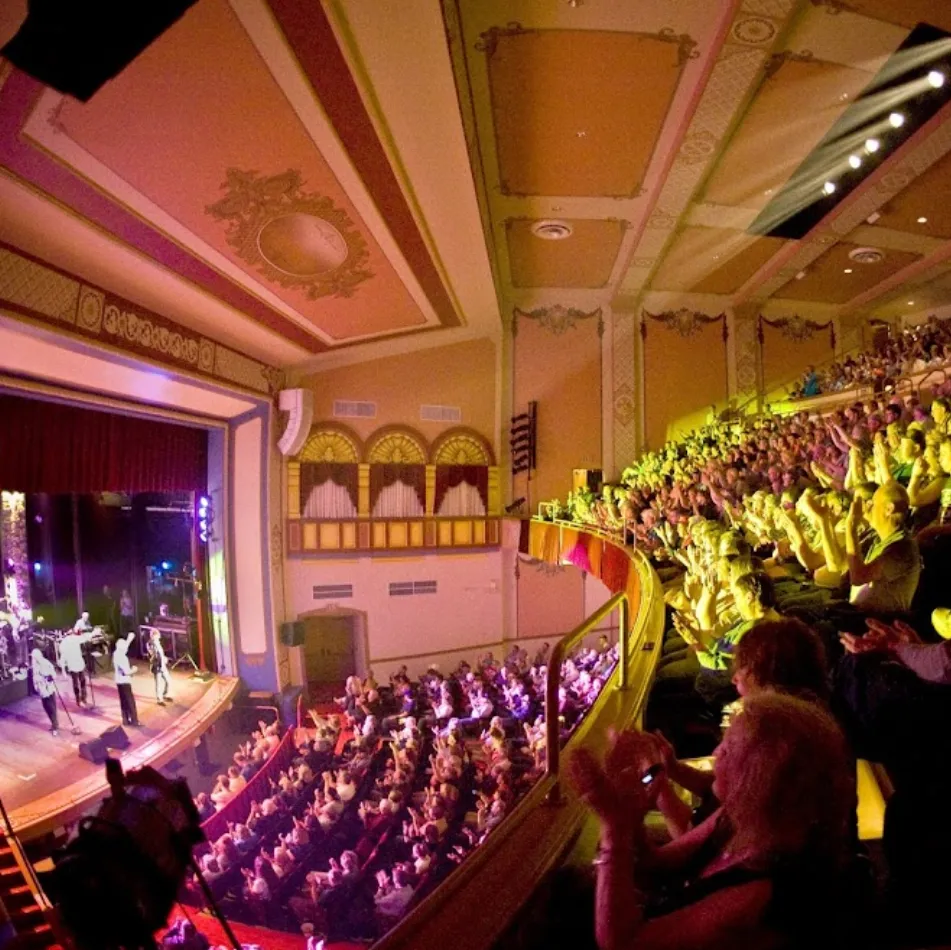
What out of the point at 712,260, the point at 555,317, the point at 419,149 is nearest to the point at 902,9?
the point at 419,149

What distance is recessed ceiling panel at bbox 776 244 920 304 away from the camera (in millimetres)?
10594

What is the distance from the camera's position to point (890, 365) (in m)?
8.65

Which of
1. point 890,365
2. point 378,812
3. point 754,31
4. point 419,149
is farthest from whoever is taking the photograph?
point 890,365

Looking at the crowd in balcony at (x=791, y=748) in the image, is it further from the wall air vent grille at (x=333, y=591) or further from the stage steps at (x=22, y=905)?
the wall air vent grille at (x=333, y=591)

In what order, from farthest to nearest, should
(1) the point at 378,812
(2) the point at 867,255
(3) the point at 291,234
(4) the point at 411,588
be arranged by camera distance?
(4) the point at 411,588 < (2) the point at 867,255 < (3) the point at 291,234 < (1) the point at 378,812

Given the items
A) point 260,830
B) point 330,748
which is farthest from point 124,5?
point 330,748

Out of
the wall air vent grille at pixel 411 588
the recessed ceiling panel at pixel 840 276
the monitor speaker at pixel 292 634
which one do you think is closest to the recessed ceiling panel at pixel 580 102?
the recessed ceiling panel at pixel 840 276

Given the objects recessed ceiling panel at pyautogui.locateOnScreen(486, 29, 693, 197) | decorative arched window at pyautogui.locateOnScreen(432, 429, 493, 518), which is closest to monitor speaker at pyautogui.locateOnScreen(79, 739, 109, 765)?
decorative arched window at pyautogui.locateOnScreen(432, 429, 493, 518)

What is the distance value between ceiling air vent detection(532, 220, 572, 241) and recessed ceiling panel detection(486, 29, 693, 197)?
1054 mm

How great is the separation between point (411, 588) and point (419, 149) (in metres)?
8.01

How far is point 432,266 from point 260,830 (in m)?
6.14

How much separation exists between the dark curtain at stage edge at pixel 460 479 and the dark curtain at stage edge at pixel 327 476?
1472mm

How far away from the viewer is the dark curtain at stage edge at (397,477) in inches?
450

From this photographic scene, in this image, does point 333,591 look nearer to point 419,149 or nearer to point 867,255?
point 419,149
